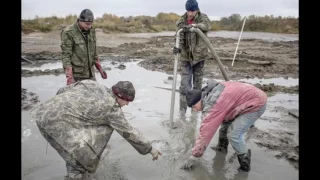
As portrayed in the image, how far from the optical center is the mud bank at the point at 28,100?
21.8 feet

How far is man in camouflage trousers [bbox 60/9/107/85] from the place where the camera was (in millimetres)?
4977

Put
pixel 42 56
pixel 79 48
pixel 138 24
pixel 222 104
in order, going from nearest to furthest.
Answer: pixel 222 104 < pixel 79 48 < pixel 42 56 < pixel 138 24

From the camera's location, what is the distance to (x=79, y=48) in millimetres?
5156

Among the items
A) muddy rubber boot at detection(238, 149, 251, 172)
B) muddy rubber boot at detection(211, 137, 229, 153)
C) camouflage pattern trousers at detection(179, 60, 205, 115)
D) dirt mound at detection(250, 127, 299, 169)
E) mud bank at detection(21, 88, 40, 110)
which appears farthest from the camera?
mud bank at detection(21, 88, 40, 110)

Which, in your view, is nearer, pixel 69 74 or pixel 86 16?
pixel 86 16

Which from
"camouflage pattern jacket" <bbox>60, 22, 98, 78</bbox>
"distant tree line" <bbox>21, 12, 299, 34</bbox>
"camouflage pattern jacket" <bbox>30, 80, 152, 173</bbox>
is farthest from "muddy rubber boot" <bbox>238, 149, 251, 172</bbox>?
"distant tree line" <bbox>21, 12, 299, 34</bbox>

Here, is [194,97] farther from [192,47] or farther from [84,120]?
[192,47]

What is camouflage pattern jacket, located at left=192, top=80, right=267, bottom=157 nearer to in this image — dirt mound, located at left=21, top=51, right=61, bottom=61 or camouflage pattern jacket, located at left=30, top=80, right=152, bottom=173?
camouflage pattern jacket, located at left=30, top=80, right=152, bottom=173

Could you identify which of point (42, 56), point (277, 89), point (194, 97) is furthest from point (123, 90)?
point (42, 56)

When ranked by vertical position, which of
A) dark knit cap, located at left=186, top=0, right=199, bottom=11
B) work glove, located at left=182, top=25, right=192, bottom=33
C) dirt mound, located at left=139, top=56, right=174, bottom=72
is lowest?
dirt mound, located at left=139, top=56, right=174, bottom=72

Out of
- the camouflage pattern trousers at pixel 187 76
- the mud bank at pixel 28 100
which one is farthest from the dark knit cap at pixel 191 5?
the mud bank at pixel 28 100

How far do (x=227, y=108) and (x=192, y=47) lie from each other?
241 centimetres

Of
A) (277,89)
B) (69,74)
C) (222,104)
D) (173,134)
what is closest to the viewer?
(222,104)
